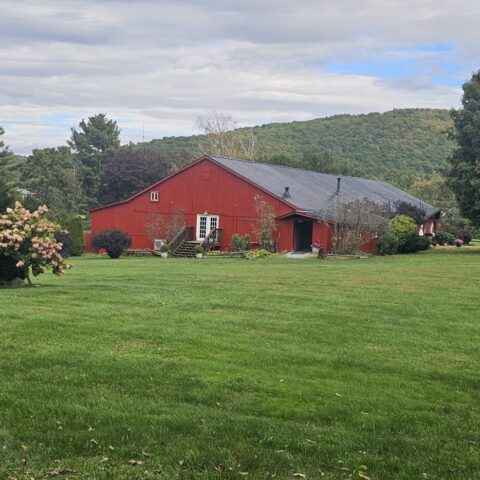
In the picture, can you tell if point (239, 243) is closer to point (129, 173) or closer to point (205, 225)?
point (205, 225)

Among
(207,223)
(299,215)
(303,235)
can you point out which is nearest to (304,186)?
(303,235)

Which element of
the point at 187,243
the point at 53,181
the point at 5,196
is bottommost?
the point at 187,243

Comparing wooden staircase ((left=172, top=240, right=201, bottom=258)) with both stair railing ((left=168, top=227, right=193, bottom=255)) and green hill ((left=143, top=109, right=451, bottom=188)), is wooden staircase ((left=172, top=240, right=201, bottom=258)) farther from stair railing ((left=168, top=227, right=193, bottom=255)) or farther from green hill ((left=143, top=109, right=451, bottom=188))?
green hill ((left=143, top=109, right=451, bottom=188))

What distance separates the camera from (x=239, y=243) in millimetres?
35656

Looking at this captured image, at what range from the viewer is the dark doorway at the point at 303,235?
36.0 m

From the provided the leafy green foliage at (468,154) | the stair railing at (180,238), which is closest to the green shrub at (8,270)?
the stair railing at (180,238)

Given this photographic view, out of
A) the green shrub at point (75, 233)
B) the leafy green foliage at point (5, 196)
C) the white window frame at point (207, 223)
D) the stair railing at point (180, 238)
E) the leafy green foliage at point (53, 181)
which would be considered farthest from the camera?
the leafy green foliage at point (53, 181)

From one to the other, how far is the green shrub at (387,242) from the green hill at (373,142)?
4019cm

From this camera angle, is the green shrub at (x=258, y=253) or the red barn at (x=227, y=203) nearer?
the green shrub at (x=258, y=253)

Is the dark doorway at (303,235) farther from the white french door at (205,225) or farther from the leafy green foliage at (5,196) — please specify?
the leafy green foliage at (5,196)

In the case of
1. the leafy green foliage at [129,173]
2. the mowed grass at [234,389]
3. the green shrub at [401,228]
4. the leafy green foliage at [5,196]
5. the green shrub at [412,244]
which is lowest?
the mowed grass at [234,389]

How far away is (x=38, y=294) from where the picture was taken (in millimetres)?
12648

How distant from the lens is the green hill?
3220 inches

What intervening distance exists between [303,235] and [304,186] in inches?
209
